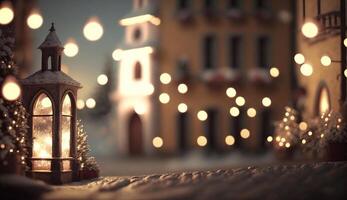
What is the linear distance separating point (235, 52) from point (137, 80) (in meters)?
4.19

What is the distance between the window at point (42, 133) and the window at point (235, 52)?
14278 millimetres

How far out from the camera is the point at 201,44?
25859mm

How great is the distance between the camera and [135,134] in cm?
2669

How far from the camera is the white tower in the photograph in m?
25.8

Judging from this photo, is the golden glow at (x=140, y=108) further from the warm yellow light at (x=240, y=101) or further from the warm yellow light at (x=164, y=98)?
the warm yellow light at (x=240, y=101)

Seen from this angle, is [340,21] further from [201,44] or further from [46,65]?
[201,44]

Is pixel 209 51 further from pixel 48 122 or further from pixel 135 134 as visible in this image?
pixel 48 122

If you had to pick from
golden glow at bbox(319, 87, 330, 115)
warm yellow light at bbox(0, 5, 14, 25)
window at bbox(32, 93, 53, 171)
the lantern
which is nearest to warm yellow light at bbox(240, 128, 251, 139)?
golden glow at bbox(319, 87, 330, 115)

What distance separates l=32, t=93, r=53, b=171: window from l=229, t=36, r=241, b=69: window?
14.3 m

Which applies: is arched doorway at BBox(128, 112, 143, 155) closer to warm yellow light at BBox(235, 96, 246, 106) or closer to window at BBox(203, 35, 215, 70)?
window at BBox(203, 35, 215, 70)

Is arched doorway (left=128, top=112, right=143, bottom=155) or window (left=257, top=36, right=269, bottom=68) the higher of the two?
window (left=257, top=36, right=269, bottom=68)

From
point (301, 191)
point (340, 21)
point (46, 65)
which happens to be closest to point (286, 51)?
point (340, 21)

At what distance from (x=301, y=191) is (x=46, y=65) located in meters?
5.90

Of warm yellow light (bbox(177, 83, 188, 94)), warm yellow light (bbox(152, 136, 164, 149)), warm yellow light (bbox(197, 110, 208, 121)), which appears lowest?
warm yellow light (bbox(152, 136, 164, 149))
